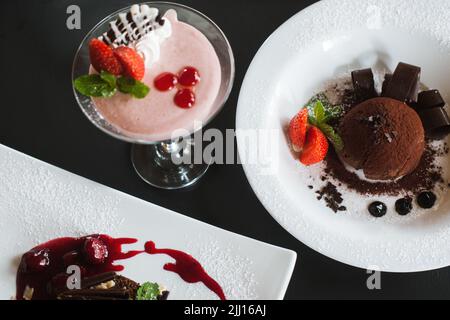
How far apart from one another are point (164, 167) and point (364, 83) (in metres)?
0.90

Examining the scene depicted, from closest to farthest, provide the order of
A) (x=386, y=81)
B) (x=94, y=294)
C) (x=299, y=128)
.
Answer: (x=94, y=294)
(x=299, y=128)
(x=386, y=81)

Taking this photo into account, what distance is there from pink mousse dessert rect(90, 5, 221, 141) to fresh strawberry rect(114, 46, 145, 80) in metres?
0.02

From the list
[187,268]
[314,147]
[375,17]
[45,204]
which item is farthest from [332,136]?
[45,204]

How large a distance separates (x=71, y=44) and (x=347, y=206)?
4.48 ft

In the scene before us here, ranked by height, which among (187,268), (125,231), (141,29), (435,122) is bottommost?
(187,268)

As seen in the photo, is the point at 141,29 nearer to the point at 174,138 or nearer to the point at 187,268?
the point at 174,138

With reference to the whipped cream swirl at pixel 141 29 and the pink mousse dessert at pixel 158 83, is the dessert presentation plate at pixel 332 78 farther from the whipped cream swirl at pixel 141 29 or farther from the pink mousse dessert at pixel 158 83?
the whipped cream swirl at pixel 141 29

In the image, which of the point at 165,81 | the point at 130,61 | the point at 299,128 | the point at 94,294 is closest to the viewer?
the point at 130,61

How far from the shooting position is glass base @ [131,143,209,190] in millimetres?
2434

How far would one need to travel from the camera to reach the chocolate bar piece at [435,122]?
2.38 m

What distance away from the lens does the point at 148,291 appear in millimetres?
2271

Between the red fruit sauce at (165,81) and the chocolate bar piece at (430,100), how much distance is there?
1051 millimetres
